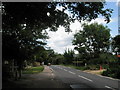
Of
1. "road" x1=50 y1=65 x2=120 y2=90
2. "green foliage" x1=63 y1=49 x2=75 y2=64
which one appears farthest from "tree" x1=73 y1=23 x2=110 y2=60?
"road" x1=50 y1=65 x2=120 y2=90

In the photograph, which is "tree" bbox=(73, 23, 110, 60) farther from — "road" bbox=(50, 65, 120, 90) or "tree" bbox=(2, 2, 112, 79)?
"tree" bbox=(2, 2, 112, 79)

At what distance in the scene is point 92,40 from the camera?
57219 millimetres

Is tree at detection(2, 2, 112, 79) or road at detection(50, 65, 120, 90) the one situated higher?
tree at detection(2, 2, 112, 79)

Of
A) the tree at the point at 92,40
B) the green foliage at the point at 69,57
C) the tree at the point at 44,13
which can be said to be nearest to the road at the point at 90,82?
the tree at the point at 44,13

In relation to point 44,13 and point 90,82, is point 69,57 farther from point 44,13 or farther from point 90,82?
point 44,13

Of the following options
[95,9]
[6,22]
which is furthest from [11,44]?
[95,9]

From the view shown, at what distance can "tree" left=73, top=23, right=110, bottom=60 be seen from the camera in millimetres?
56594

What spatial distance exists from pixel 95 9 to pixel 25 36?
8292 millimetres

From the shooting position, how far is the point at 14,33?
52.6ft

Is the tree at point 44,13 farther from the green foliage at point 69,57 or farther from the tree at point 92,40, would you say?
the green foliage at point 69,57

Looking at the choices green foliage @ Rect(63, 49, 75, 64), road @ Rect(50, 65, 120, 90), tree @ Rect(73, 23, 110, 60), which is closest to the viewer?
road @ Rect(50, 65, 120, 90)

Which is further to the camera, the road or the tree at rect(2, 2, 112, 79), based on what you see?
the road

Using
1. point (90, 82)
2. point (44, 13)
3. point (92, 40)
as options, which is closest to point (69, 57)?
point (92, 40)

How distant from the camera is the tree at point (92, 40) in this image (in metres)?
56.6
